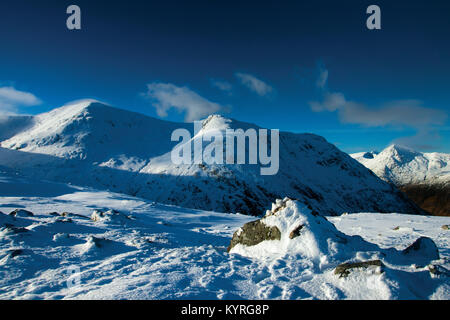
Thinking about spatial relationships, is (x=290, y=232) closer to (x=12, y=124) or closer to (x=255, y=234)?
(x=255, y=234)

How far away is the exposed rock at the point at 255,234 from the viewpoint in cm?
909

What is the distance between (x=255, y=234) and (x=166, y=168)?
7619cm

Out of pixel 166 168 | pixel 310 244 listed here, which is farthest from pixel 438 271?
pixel 166 168

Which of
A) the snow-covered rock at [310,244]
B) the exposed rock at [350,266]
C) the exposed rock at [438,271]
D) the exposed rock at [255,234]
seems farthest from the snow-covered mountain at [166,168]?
the exposed rock at [350,266]

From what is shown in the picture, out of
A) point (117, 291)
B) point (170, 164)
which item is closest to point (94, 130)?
point (170, 164)

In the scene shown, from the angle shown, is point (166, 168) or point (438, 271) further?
point (166, 168)

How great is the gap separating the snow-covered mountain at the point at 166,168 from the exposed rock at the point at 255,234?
125ft

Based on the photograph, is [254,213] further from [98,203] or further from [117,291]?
[117,291]

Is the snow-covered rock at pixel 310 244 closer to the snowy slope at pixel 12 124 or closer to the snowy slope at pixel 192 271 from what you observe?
the snowy slope at pixel 192 271

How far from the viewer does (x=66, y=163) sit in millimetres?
84312

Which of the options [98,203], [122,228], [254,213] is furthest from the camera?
[254,213]

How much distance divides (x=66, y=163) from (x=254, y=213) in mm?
65531

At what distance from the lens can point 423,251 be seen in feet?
25.9
